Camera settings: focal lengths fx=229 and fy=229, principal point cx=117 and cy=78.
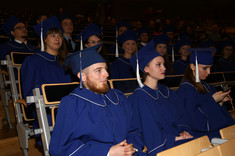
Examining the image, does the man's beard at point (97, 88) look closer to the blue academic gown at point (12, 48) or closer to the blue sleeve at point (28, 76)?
the blue sleeve at point (28, 76)

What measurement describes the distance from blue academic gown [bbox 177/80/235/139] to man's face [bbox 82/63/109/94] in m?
1.30

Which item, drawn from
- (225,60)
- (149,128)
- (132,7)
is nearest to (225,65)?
(225,60)

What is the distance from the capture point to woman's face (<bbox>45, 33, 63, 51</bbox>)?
11.1ft

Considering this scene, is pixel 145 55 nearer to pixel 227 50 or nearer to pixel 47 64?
pixel 47 64

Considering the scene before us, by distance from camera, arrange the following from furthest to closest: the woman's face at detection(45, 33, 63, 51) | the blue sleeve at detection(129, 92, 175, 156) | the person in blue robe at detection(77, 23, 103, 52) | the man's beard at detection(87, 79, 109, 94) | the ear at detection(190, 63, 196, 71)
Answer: the person in blue robe at detection(77, 23, 103, 52), the woman's face at detection(45, 33, 63, 51), the ear at detection(190, 63, 196, 71), the blue sleeve at detection(129, 92, 175, 156), the man's beard at detection(87, 79, 109, 94)

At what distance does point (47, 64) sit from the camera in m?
3.30

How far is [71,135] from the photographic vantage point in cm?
182

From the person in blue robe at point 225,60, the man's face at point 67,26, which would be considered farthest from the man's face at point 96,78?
the person in blue robe at point 225,60

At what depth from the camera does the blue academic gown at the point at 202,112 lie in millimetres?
2795

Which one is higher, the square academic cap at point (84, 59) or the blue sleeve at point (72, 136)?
the square academic cap at point (84, 59)

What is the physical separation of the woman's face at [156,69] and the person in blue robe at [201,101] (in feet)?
1.63

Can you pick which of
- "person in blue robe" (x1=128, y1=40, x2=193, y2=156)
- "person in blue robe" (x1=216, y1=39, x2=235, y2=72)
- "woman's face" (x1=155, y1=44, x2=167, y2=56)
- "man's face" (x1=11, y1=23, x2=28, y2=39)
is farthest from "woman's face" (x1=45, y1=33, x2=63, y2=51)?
"person in blue robe" (x1=216, y1=39, x2=235, y2=72)

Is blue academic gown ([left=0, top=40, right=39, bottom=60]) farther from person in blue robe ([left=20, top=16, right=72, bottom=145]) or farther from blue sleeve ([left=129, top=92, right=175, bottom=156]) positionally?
blue sleeve ([left=129, top=92, right=175, bottom=156])

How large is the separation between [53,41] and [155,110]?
6.08 ft
